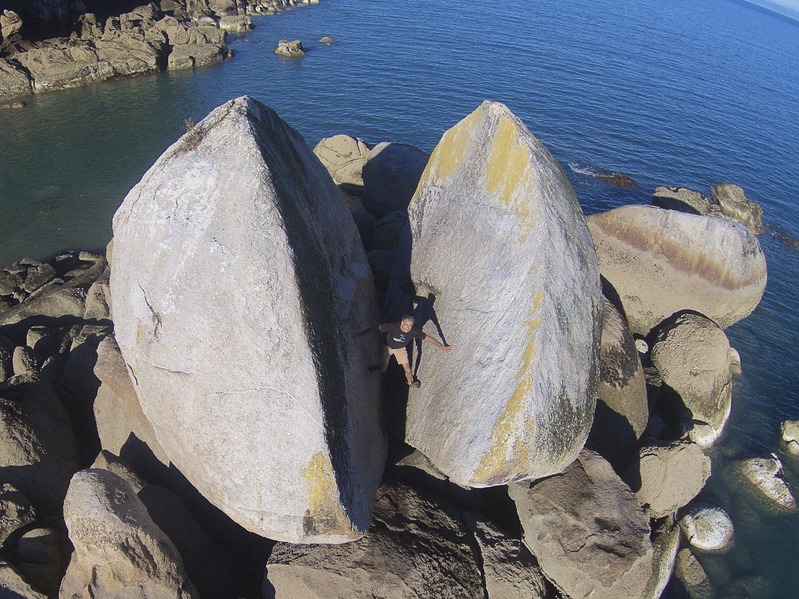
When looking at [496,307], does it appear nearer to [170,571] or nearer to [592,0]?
[170,571]

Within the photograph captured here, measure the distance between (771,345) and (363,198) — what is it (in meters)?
15.3

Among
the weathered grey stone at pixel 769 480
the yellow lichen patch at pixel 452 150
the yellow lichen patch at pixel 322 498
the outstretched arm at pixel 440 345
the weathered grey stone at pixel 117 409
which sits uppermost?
the yellow lichen patch at pixel 452 150

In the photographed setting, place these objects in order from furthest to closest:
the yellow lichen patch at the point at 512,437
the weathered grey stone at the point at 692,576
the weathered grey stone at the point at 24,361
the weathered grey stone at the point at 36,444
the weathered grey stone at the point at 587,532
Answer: the weathered grey stone at the point at 24,361 → the weathered grey stone at the point at 692,576 → the weathered grey stone at the point at 36,444 → the weathered grey stone at the point at 587,532 → the yellow lichen patch at the point at 512,437

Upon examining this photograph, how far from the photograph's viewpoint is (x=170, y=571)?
23.6ft

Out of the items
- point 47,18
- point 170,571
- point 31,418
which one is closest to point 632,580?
point 170,571

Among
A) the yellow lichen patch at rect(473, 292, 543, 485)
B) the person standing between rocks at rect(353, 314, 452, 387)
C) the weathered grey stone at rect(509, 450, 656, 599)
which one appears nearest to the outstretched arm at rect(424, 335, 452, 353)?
the person standing between rocks at rect(353, 314, 452, 387)

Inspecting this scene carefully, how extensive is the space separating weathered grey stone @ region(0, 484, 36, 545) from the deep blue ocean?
43.8ft

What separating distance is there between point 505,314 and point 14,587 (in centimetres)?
808

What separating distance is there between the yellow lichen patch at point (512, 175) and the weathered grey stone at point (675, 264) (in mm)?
6451

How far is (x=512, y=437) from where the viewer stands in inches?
304

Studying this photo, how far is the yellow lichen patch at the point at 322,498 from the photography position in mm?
6836

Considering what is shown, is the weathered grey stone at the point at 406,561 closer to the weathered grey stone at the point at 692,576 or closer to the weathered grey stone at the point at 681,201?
the weathered grey stone at the point at 692,576

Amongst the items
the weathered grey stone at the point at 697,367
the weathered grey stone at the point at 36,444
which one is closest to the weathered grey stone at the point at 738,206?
the weathered grey stone at the point at 697,367

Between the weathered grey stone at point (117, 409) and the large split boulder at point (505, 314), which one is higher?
the large split boulder at point (505, 314)
